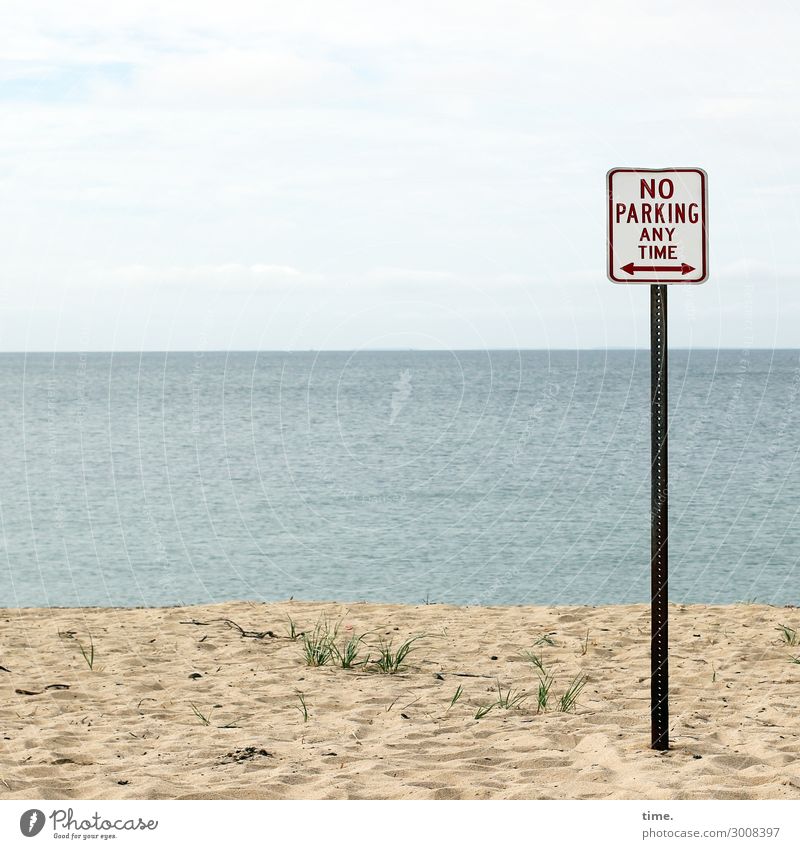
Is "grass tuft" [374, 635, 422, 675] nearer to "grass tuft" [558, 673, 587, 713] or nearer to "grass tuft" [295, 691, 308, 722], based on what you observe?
"grass tuft" [295, 691, 308, 722]

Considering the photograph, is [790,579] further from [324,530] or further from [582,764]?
[582,764]

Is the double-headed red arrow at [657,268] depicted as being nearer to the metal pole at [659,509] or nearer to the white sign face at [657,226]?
the white sign face at [657,226]

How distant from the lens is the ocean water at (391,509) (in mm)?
14148

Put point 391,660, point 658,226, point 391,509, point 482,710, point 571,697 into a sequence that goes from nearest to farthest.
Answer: point 658,226 < point 482,710 < point 571,697 < point 391,660 < point 391,509

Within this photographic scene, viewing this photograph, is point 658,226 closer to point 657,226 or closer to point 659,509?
point 657,226

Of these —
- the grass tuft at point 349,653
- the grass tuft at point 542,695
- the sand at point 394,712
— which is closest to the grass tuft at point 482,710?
the sand at point 394,712

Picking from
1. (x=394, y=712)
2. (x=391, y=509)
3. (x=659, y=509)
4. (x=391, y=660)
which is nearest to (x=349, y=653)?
(x=391, y=660)

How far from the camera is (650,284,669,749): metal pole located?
188 inches

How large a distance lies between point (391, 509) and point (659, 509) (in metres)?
18.0

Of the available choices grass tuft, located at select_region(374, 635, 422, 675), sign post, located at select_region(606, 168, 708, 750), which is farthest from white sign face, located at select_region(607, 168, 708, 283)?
grass tuft, located at select_region(374, 635, 422, 675)

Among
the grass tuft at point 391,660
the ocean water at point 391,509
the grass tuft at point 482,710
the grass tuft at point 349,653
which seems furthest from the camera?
the ocean water at point 391,509

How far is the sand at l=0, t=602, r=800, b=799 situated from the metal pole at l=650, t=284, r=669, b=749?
21cm

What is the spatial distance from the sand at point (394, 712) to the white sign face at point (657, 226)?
82.7 inches

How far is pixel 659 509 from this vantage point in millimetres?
4824
